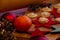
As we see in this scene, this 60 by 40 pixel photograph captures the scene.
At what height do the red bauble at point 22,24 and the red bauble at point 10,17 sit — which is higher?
the red bauble at point 10,17

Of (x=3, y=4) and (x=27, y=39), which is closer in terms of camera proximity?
(x=27, y=39)

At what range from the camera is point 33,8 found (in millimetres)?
900

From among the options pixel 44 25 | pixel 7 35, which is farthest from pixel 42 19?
pixel 7 35

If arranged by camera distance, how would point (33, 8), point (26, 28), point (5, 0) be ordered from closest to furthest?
point (26, 28) → point (5, 0) → point (33, 8)

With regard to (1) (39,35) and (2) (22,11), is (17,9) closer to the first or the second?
(2) (22,11)

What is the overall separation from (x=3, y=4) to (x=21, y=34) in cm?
22

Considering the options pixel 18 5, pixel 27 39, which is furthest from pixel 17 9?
pixel 27 39

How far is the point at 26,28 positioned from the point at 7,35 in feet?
0.46

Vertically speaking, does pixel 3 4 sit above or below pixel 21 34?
above

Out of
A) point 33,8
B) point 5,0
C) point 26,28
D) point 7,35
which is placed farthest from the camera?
point 33,8

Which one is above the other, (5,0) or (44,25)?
(5,0)

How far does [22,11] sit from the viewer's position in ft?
2.77

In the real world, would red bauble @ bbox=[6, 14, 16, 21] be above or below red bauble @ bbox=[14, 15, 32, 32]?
above

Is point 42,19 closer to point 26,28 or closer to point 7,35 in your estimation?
point 26,28
